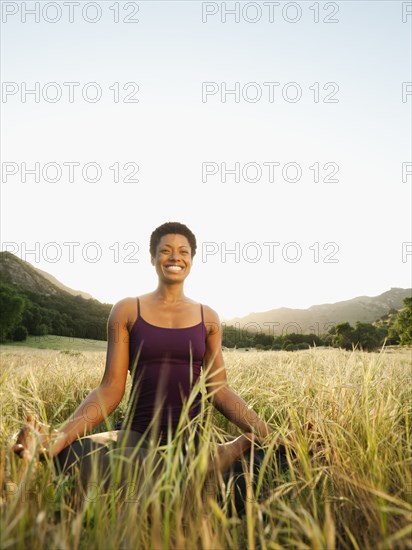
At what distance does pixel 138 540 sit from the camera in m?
1.28

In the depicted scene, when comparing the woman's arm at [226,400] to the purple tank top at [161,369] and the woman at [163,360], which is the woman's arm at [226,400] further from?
the purple tank top at [161,369]

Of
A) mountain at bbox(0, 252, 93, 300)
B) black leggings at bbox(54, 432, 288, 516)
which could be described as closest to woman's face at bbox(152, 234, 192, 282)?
black leggings at bbox(54, 432, 288, 516)

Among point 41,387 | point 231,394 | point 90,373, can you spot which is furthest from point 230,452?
point 90,373

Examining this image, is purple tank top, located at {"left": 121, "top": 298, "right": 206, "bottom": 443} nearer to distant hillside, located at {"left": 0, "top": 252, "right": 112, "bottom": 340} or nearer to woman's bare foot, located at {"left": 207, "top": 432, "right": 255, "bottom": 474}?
woman's bare foot, located at {"left": 207, "top": 432, "right": 255, "bottom": 474}

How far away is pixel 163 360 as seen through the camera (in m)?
2.60

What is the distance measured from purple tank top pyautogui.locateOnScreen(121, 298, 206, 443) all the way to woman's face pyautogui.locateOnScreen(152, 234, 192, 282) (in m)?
0.30

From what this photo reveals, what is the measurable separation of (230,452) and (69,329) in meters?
38.6

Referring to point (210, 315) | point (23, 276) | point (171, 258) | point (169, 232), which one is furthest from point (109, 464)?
point (23, 276)

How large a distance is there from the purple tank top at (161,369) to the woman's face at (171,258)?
0.99 ft

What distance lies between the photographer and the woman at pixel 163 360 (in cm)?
234

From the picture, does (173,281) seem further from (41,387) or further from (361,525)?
(41,387)

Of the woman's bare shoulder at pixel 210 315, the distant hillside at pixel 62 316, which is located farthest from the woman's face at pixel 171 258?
the distant hillside at pixel 62 316

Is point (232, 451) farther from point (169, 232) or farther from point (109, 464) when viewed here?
point (169, 232)

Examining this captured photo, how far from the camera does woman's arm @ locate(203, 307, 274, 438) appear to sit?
2.50 m
